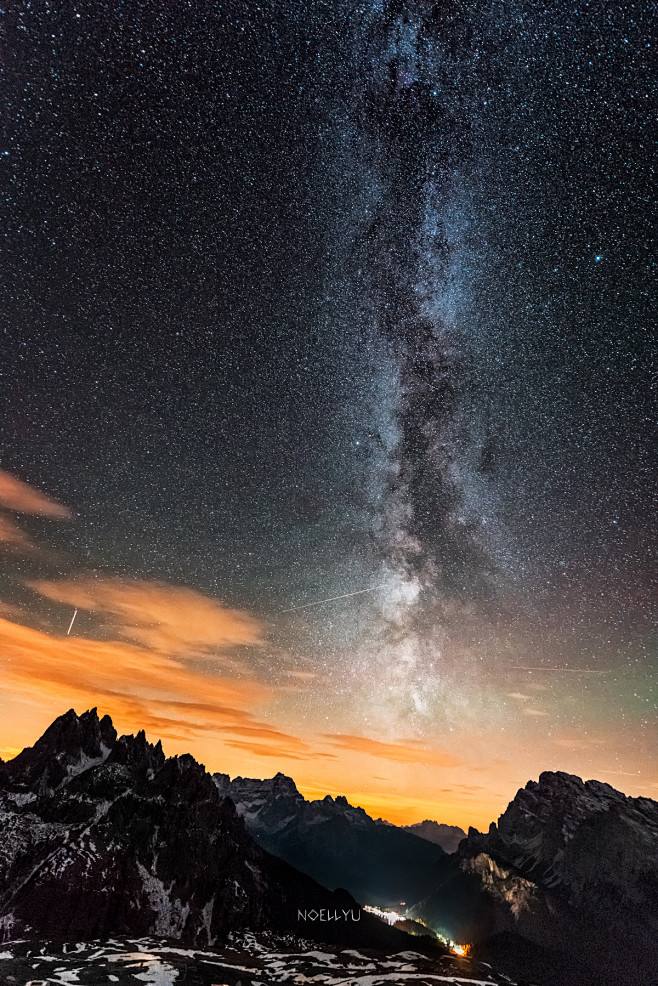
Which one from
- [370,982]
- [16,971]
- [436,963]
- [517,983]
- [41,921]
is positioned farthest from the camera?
[41,921]

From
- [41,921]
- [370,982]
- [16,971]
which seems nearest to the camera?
[16,971]

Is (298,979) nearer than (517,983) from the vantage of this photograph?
Yes

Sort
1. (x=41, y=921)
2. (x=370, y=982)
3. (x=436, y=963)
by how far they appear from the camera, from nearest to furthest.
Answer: (x=370, y=982)
(x=436, y=963)
(x=41, y=921)

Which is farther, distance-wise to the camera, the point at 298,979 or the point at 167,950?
the point at 167,950

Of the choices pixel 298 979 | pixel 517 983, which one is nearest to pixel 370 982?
pixel 298 979

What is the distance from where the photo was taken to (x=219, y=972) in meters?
138

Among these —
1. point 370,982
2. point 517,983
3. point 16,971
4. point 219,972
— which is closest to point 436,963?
point 517,983

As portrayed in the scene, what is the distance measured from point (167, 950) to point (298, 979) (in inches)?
2325

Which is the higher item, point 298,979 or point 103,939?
point 298,979

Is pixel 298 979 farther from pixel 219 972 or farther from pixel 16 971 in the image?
pixel 16 971

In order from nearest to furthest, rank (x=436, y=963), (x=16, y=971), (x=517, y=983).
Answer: (x=16, y=971) < (x=517, y=983) < (x=436, y=963)

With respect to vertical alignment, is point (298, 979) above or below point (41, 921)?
above

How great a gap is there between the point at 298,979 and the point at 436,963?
77966 mm

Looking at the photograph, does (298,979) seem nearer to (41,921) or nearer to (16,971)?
(16,971)
